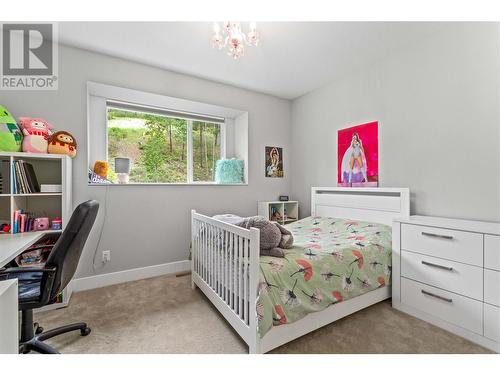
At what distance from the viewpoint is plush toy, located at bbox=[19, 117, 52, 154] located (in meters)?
1.93

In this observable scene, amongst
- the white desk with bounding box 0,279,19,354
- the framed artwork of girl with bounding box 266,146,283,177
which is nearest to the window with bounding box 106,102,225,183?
the framed artwork of girl with bounding box 266,146,283,177

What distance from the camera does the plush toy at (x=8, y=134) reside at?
5.99 feet

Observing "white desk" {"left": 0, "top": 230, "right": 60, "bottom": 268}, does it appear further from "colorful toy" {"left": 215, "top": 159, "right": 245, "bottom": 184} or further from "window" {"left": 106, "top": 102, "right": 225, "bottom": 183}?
"colorful toy" {"left": 215, "top": 159, "right": 245, "bottom": 184}

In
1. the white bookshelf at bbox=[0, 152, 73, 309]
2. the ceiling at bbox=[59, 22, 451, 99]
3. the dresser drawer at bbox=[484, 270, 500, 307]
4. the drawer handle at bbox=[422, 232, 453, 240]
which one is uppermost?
the ceiling at bbox=[59, 22, 451, 99]

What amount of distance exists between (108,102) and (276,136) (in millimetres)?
2266

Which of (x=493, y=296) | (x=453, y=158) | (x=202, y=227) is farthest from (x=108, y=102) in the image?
(x=493, y=296)

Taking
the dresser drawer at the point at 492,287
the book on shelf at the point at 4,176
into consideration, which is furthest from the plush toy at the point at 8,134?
the dresser drawer at the point at 492,287

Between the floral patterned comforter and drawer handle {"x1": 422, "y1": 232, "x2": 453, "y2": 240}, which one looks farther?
drawer handle {"x1": 422, "y1": 232, "x2": 453, "y2": 240}

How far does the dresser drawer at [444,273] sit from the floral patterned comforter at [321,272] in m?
0.17

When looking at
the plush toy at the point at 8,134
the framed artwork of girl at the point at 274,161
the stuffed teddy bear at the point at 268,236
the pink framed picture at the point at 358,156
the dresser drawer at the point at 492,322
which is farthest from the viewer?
the framed artwork of girl at the point at 274,161

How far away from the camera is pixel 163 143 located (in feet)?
10.3

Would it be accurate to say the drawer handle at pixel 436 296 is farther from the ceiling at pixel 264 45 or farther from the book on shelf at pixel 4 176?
the book on shelf at pixel 4 176

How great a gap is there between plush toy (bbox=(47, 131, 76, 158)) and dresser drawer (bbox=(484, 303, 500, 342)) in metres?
3.36

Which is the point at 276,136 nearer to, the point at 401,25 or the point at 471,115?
the point at 401,25
